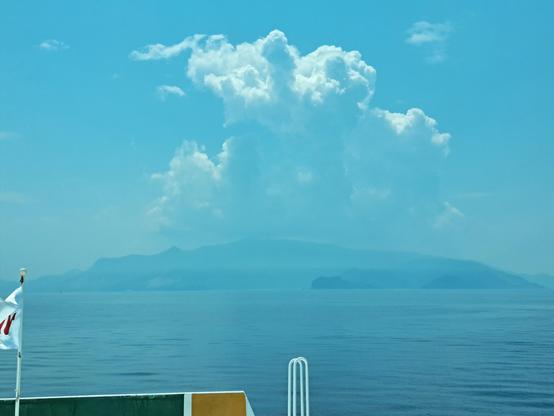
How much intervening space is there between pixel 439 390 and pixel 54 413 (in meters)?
26.9

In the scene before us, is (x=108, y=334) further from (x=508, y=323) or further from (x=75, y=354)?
(x=508, y=323)

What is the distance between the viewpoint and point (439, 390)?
35969 millimetres

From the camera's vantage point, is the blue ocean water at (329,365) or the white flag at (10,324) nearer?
the white flag at (10,324)

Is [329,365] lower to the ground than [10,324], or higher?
lower

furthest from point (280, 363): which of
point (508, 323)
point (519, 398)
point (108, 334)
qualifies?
point (508, 323)

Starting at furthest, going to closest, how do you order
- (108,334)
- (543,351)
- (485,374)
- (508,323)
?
(508,323), (108,334), (543,351), (485,374)

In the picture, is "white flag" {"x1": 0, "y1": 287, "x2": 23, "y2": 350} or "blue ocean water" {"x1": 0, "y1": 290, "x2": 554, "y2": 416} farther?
"blue ocean water" {"x1": 0, "y1": 290, "x2": 554, "y2": 416}

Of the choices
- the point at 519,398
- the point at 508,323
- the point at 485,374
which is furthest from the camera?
the point at 508,323

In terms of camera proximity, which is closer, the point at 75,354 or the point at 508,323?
the point at 75,354

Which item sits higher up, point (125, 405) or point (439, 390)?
point (125, 405)

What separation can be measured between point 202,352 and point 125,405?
45.0 meters

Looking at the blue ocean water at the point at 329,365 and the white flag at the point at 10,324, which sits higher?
the white flag at the point at 10,324

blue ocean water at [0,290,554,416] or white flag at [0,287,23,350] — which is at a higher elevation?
white flag at [0,287,23,350]

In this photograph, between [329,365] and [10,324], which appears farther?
[329,365]
